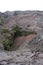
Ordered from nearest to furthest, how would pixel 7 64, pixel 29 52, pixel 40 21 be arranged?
1. pixel 7 64
2. pixel 29 52
3. pixel 40 21

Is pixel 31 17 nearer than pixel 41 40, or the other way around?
pixel 41 40

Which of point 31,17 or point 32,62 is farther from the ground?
point 31,17

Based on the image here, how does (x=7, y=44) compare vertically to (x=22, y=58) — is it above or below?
above

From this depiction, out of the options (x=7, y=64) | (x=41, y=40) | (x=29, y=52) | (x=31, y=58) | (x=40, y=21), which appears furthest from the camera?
(x=40, y=21)

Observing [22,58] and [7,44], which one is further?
[7,44]

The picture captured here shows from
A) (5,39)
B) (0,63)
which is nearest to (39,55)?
(0,63)

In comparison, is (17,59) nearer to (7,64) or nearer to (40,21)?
(7,64)

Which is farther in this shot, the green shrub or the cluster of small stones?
the green shrub

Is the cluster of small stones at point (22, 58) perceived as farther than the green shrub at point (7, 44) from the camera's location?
No
